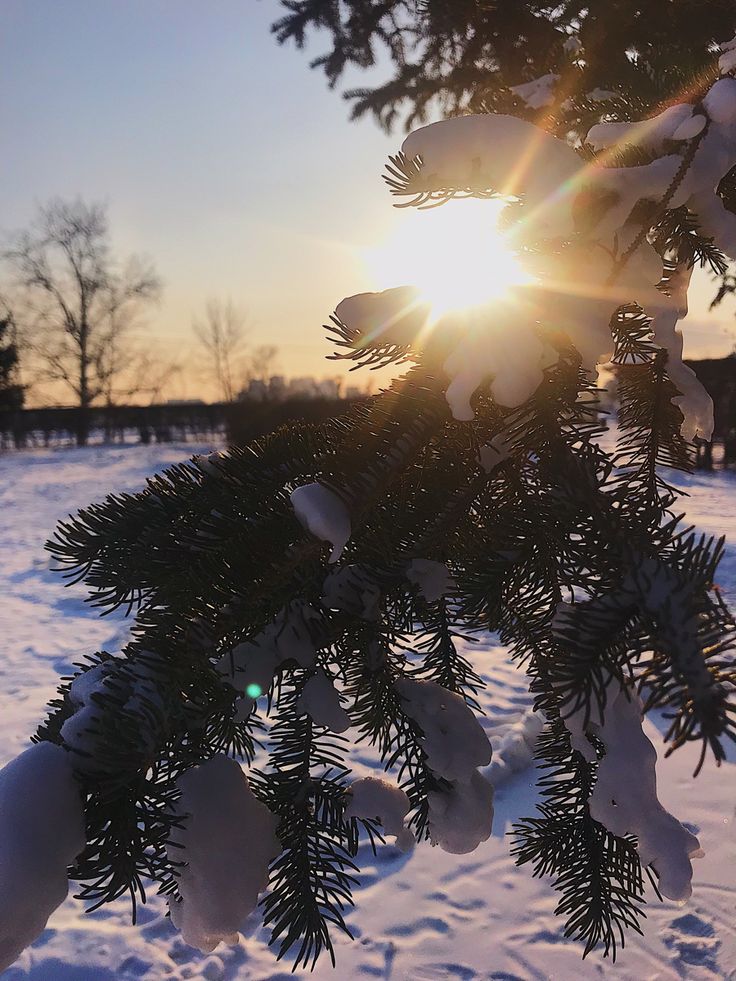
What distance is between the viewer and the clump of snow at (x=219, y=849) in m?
0.63

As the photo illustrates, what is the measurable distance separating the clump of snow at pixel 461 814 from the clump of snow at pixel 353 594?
26 cm

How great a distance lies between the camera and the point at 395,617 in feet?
2.78

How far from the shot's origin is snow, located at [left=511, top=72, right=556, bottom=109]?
1.28 metres

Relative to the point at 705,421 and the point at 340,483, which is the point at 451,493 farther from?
the point at 705,421

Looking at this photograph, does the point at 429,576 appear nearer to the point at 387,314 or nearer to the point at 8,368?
the point at 387,314

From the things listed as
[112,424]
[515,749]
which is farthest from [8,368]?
[515,749]

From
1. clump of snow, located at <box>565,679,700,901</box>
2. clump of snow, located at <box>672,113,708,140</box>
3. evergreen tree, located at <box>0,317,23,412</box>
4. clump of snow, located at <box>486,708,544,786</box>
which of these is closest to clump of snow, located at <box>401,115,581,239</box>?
clump of snow, located at <box>672,113,708,140</box>

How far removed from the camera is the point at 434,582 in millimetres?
763

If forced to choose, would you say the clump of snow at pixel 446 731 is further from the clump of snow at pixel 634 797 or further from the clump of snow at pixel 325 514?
the clump of snow at pixel 325 514

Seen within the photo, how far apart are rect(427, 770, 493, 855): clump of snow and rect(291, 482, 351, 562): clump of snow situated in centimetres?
39

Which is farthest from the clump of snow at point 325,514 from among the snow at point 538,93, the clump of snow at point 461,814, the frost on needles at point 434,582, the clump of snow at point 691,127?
the snow at point 538,93

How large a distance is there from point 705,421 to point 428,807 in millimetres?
618

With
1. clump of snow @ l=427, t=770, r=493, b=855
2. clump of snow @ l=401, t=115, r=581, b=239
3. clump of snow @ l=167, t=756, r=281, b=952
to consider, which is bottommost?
clump of snow @ l=427, t=770, r=493, b=855

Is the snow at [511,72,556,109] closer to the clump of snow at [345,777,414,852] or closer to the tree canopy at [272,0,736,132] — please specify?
the tree canopy at [272,0,736,132]
